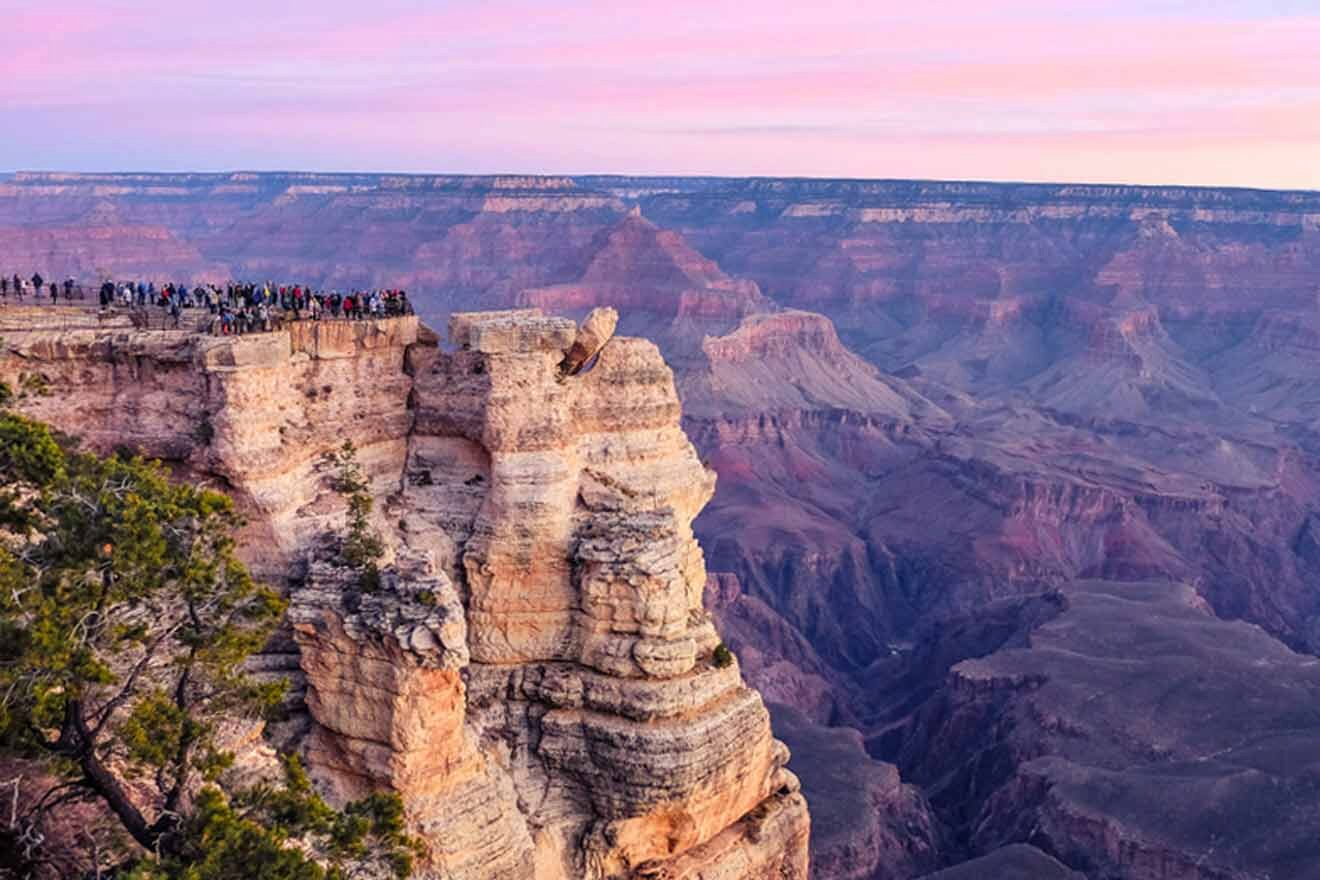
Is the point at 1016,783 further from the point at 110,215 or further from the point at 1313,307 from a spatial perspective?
the point at 110,215

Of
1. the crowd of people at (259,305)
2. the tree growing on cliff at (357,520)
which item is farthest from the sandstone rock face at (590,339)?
the tree growing on cliff at (357,520)

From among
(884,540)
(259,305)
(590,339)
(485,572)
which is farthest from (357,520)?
(884,540)

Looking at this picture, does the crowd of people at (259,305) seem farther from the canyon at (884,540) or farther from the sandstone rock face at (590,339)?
the sandstone rock face at (590,339)

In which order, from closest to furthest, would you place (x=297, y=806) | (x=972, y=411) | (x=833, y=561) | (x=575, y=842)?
(x=297, y=806) → (x=575, y=842) → (x=833, y=561) → (x=972, y=411)

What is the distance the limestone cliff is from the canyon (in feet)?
0.35

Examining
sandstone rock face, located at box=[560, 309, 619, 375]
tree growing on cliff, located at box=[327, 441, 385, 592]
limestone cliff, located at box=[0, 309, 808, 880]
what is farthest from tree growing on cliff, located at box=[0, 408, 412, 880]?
sandstone rock face, located at box=[560, 309, 619, 375]

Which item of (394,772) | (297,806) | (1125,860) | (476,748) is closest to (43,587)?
(297,806)

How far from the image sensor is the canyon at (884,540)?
27016mm

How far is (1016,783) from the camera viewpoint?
196 feet

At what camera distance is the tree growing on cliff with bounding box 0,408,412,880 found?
54.8ft

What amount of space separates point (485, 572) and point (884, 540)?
8270 cm

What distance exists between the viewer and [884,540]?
10700cm

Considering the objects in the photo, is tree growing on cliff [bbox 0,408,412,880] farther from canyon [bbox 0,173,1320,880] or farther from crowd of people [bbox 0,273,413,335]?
crowd of people [bbox 0,273,413,335]

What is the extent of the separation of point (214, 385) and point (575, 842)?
498 inches
